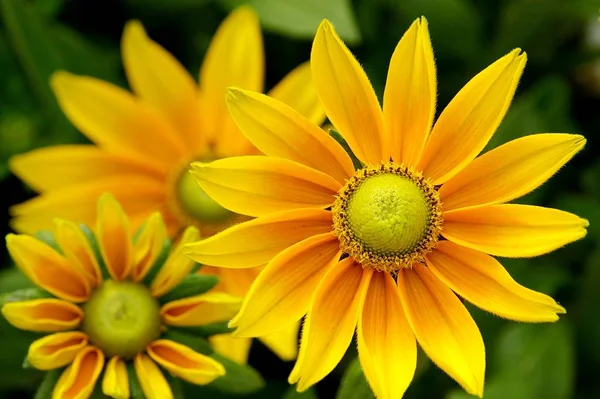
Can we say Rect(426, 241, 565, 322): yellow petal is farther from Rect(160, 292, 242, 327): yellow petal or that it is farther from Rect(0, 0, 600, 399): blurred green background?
Rect(0, 0, 600, 399): blurred green background

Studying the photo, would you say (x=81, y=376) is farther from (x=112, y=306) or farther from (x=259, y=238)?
(x=259, y=238)

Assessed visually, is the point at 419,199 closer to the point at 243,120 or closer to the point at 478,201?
the point at 478,201

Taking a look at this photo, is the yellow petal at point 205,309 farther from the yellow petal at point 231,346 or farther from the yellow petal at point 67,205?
the yellow petal at point 67,205

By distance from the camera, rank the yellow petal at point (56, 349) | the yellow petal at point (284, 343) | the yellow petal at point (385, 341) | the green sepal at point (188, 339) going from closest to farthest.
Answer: the yellow petal at point (385, 341) < the yellow petal at point (56, 349) < the green sepal at point (188, 339) < the yellow petal at point (284, 343)

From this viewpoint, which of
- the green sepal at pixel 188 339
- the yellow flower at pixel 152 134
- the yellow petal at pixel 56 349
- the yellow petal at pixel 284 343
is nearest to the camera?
the yellow petal at pixel 56 349

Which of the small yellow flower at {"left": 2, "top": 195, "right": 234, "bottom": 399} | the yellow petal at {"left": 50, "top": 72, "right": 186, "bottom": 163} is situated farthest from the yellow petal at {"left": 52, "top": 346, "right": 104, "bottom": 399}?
the yellow petal at {"left": 50, "top": 72, "right": 186, "bottom": 163}

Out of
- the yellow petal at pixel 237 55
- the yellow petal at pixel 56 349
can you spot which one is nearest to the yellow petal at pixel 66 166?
the yellow petal at pixel 237 55

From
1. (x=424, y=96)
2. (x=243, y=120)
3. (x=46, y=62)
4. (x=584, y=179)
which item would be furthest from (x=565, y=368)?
(x=46, y=62)
